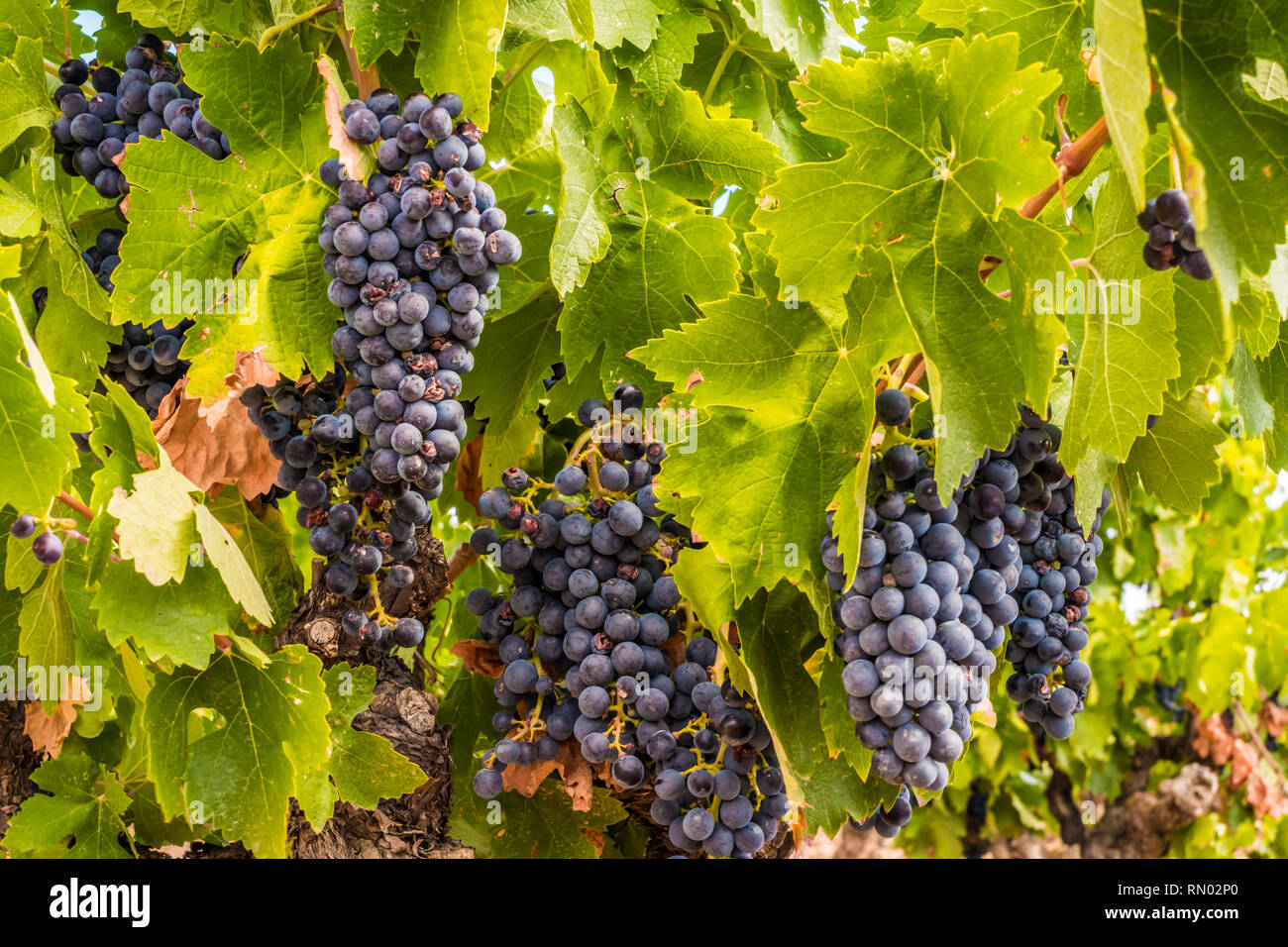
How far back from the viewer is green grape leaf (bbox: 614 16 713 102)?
1.70m

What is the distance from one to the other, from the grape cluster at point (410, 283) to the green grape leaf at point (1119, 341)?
0.74m

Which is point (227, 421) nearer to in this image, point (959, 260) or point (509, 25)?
point (509, 25)

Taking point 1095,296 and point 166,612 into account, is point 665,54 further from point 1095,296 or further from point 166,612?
point 166,612

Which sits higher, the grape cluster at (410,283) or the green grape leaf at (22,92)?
the green grape leaf at (22,92)

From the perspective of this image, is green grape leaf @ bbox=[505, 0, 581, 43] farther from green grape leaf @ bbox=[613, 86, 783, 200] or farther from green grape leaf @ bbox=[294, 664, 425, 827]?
green grape leaf @ bbox=[294, 664, 425, 827]

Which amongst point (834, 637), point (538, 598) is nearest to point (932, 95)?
point (834, 637)

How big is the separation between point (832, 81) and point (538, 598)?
2.89 ft

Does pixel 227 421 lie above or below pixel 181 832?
above

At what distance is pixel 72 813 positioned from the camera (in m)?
1.86

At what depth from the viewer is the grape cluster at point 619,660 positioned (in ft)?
4.93

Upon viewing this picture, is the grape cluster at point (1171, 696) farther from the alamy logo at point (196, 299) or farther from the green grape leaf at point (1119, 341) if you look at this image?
the alamy logo at point (196, 299)

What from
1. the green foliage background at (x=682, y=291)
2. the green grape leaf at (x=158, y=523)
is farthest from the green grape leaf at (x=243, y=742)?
the green grape leaf at (x=158, y=523)

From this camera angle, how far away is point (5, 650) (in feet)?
5.73
